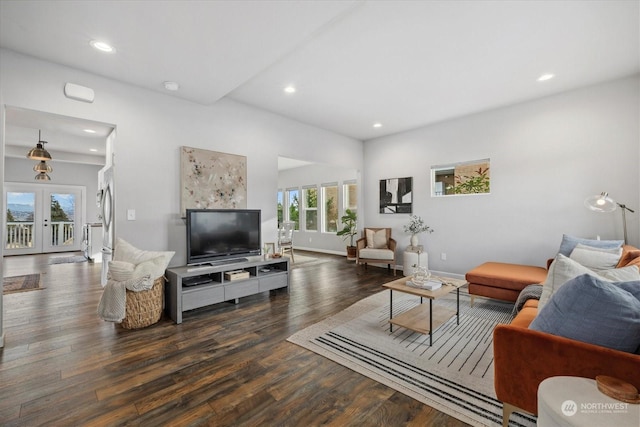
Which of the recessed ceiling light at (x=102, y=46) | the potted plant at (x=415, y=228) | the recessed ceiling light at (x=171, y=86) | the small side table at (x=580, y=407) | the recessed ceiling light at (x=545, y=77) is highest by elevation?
the recessed ceiling light at (x=545, y=77)

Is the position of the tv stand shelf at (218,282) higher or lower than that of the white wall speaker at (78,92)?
lower

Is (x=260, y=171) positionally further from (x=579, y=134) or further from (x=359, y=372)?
(x=579, y=134)

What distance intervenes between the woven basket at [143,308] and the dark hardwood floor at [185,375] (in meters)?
0.08

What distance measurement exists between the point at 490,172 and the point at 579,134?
3.87ft

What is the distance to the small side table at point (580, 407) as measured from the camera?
3.04 feet

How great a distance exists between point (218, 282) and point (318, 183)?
5.49m

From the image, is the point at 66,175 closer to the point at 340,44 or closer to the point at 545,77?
the point at 340,44

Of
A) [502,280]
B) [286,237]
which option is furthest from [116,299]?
[286,237]

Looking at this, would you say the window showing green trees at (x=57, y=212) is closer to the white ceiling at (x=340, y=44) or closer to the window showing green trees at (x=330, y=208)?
the white ceiling at (x=340, y=44)

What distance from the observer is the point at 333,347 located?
97.9 inches

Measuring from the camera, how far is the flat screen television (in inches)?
136

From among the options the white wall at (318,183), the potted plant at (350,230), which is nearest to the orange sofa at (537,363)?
the potted plant at (350,230)

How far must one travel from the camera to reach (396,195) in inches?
234

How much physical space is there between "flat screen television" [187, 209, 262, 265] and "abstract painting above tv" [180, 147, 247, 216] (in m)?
0.27
